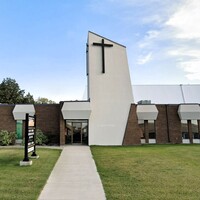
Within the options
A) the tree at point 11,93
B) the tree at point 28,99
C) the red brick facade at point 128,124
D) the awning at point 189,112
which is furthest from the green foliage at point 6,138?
the tree at point 28,99

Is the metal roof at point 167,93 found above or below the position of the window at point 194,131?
above

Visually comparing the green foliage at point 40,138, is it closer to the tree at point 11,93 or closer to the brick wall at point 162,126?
the brick wall at point 162,126

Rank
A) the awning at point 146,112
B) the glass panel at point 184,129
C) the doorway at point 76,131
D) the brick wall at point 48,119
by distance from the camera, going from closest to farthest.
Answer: the doorway at point 76,131, the brick wall at point 48,119, the awning at point 146,112, the glass panel at point 184,129

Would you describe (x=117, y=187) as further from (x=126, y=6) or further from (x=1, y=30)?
(x=1, y=30)

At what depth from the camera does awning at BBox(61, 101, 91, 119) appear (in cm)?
2247

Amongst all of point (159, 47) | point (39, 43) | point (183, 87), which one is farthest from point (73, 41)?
point (183, 87)

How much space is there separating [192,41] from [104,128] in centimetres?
1138

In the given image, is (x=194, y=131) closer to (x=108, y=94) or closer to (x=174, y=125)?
(x=174, y=125)

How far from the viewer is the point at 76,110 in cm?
2256

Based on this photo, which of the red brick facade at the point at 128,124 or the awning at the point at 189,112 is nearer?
the red brick facade at the point at 128,124

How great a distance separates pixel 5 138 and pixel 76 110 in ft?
24.6

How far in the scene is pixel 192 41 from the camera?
16125 mm

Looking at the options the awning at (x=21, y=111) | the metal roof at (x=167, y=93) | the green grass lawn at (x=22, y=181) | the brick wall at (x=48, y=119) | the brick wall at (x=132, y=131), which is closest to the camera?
the green grass lawn at (x=22, y=181)

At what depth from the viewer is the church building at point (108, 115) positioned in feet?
74.5
